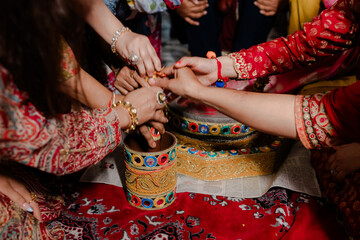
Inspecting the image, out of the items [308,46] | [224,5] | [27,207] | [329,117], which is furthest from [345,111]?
[224,5]

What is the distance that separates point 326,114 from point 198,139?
66cm

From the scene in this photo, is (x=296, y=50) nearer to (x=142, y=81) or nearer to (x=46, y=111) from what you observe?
(x=142, y=81)

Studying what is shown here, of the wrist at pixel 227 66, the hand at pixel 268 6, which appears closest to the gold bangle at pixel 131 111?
the wrist at pixel 227 66

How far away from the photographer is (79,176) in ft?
4.82

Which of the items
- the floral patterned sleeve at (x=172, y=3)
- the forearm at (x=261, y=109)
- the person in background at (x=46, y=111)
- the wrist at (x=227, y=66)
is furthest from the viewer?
the floral patterned sleeve at (x=172, y=3)

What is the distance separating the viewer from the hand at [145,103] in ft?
3.72

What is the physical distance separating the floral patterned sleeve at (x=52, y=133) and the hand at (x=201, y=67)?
0.34 m

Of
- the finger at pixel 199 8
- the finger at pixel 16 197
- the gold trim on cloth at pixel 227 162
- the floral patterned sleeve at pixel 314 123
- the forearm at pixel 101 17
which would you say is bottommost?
the gold trim on cloth at pixel 227 162

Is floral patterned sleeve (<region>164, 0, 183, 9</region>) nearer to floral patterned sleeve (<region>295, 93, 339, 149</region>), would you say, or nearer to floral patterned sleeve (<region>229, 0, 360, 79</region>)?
floral patterned sleeve (<region>229, 0, 360, 79</region>)

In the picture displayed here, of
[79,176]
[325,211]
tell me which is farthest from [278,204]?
[79,176]

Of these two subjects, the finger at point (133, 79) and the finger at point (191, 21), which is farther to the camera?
the finger at point (191, 21)

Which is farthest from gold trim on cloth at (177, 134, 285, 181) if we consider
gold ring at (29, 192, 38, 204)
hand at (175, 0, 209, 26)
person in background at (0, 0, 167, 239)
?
hand at (175, 0, 209, 26)

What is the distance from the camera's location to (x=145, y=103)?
1148mm

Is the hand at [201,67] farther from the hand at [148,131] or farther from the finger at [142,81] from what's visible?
the hand at [148,131]
